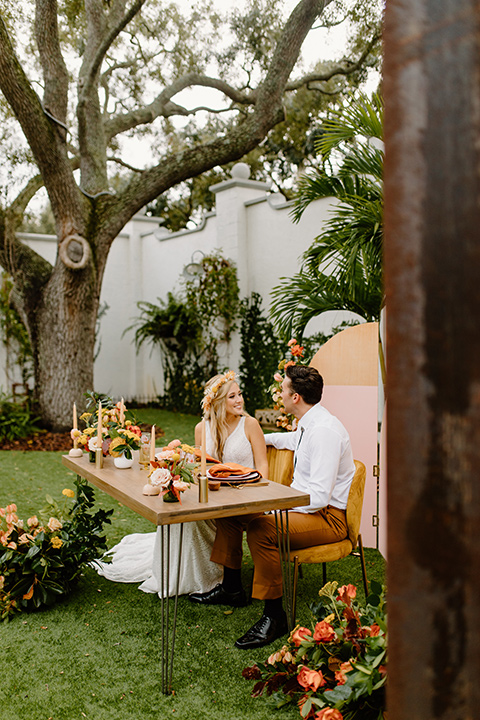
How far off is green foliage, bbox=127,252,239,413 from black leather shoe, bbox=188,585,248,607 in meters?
7.10

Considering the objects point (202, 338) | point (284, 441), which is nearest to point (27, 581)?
point (284, 441)

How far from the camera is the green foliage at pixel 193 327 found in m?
10.6

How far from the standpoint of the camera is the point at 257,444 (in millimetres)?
4027

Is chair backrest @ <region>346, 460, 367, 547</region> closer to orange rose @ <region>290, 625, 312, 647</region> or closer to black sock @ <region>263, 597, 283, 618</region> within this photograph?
black sock @ <region>263, 597, 283, 618</region>

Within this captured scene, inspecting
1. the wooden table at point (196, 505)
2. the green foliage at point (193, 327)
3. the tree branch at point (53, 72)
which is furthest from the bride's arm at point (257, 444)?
the green foliage at point (193, 327)

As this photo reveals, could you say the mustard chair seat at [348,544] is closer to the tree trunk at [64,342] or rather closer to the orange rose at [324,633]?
the orange rose at [324,633]

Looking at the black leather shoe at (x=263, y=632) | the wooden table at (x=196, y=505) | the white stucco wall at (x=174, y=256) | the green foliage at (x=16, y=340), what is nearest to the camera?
the wooden table at (x=196, y=505)

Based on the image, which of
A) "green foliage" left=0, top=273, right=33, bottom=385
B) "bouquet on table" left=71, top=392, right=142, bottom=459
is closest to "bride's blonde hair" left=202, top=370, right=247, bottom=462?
"bouquet on table" left=71, top=392, right=142, bottom=459

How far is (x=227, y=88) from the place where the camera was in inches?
401

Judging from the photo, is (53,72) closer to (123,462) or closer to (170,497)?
(123,462)

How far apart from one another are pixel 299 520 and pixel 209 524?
842mm

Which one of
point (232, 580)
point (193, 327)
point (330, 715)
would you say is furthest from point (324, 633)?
point (193, 327)

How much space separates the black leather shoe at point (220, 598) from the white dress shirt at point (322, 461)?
26.9 inches

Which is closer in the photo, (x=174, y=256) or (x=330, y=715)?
(x=330, y=715)
